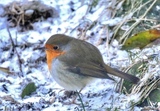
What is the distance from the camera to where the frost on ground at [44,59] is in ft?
13.7

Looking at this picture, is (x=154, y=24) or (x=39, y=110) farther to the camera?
(x=154, y=24)

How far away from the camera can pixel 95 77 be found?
4035 millimetres

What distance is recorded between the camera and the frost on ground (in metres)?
4.18

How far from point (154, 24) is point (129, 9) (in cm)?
40

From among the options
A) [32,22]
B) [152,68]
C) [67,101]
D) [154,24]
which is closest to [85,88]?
[67,101]

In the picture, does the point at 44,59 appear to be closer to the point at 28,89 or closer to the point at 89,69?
the point at 28,89

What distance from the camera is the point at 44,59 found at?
16.8 ft

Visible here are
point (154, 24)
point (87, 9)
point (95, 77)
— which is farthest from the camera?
point (87, 9)

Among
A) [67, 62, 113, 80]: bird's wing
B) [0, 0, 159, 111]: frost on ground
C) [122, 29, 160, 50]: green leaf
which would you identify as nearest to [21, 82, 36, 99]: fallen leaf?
[0, 0, 159, 111]: frost on ground

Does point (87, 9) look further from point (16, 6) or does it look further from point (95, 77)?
point (95, 77)

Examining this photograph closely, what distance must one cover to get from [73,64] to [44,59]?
1.01 metres

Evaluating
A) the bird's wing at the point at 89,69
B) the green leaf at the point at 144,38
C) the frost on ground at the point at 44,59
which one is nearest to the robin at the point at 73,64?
the bird's wing at the point at 89,69

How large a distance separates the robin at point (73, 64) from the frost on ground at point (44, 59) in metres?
0.19

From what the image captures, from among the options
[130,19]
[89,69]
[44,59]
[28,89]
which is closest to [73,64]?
[89,69]
